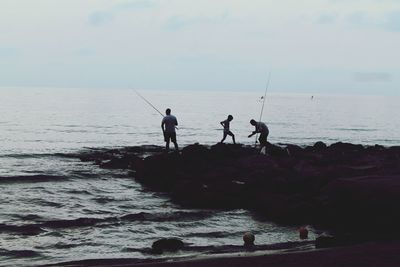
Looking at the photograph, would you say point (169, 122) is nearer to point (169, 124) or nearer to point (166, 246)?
point (169, 124)

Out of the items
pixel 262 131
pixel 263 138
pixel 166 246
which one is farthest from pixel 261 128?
pixel 166 246

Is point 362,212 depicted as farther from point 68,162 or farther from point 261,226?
point 68,162

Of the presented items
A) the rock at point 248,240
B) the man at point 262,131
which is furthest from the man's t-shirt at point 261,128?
the rock at point 248,240

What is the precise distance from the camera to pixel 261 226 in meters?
11.3

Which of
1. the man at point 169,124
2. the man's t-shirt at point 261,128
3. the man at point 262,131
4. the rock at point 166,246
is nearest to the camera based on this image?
the rock at point 166,246

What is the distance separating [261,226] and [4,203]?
715 cm

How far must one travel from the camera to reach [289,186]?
13836 millimetres

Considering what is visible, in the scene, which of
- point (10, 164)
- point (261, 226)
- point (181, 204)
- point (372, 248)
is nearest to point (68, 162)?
point (10, 164)

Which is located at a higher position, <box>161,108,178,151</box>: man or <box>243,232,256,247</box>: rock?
<box>161,108,178,151</box>: man

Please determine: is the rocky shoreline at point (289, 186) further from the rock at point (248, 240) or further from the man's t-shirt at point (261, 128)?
the rock at point (248, 240)

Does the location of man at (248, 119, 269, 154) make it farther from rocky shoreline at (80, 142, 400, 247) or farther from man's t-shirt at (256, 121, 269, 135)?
rocky shoreline at (80, 142, 400, 247)

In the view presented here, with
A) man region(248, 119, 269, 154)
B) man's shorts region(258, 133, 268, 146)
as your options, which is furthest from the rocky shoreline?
man's shorts region(258, 133, 268, 146)

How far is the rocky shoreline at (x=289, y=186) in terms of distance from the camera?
10.2m

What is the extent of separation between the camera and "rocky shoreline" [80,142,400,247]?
10227 millimetres
